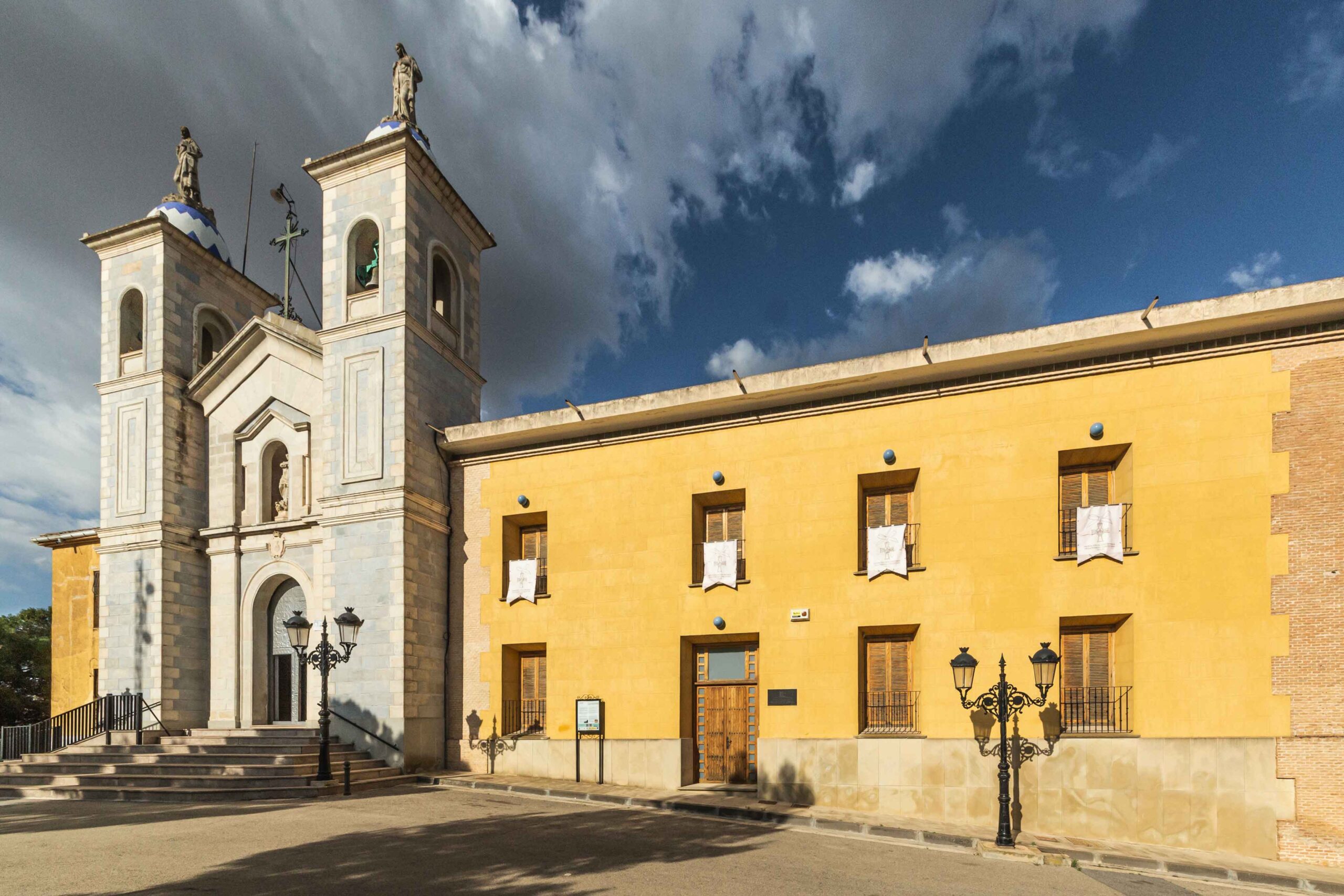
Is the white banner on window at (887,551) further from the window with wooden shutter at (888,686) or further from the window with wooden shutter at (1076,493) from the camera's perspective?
the window with wooden shutter at (1076,493)

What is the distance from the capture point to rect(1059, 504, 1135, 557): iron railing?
46.3 feet

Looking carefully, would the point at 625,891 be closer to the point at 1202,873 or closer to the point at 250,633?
the point at 1202,873

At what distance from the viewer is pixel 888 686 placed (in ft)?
50.9

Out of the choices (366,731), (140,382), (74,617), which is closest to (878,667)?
(366,731)

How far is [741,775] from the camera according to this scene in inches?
655

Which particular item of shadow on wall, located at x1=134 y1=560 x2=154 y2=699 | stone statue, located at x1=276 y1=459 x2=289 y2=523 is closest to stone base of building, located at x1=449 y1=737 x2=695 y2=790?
stone statue, located at x1=276 y1=459 x2=289 y2=523

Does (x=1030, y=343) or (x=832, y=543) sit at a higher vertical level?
(x=1030, y=343)

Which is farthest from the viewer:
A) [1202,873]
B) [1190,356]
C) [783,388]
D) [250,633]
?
[250,633]

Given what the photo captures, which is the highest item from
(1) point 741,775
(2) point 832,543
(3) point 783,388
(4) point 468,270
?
(4) point 468,270

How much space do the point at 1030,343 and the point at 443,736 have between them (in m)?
14.8

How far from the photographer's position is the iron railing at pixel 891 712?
49.7 ft

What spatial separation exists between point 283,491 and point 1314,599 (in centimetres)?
2184

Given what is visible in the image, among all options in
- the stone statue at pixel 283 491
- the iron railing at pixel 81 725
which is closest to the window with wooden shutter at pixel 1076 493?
the stone statue at pixel 283 491

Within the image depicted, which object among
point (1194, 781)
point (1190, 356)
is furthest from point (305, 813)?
point (1190, 356)
